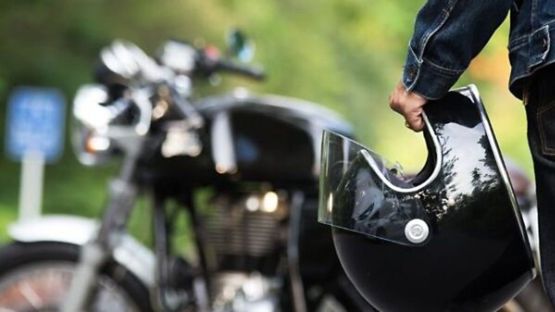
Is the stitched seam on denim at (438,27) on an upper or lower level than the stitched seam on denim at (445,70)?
upper

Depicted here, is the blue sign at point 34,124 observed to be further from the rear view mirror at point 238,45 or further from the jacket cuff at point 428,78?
the jacket cuff at point 428,78

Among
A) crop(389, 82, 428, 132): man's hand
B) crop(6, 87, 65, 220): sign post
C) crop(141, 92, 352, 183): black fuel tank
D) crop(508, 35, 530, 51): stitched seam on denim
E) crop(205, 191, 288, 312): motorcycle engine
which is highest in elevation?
crop(6, 87, 65, 220): sign post

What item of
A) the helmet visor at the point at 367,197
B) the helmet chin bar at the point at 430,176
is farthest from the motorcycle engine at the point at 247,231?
the helmet chin bar at the point at 430,176

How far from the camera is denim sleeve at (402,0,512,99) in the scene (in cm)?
171

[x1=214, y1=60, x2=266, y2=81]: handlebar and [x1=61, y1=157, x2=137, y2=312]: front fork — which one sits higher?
[x1=214, y1=60, x2=266, y2=81]: handlebar

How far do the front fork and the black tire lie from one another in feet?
0.26

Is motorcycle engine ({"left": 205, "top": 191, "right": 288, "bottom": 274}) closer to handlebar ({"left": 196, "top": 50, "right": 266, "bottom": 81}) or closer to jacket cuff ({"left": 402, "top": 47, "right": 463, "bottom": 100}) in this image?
handlebar ({"left": 196, "top": 50, "right": 266, "bottom": 81})

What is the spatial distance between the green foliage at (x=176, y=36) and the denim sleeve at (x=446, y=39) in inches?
301

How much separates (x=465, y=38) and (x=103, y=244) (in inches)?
67.0

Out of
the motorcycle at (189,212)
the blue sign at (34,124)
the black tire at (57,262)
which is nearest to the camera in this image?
the motorcycle at (189,212)

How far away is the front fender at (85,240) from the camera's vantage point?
3.26 meters

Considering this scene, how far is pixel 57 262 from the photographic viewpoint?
10.7ft

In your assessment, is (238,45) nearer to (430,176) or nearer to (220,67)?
(220,67)

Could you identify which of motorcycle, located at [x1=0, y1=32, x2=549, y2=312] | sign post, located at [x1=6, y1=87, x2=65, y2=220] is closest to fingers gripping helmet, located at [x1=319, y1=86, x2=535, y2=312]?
motorcycle, located at [x1=0, y1=32, x2=549, y2=312]
